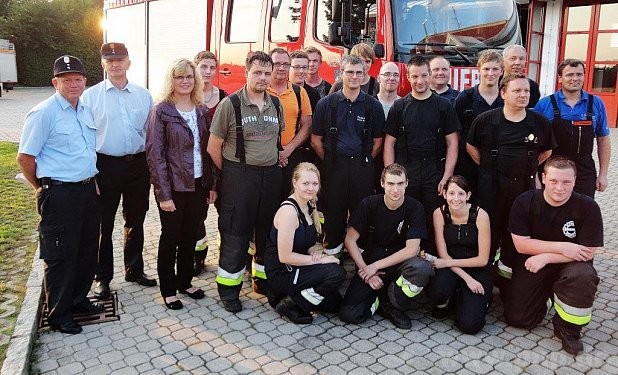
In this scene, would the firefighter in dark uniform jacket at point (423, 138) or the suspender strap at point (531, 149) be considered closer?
the suspender strap at point (531, 149)

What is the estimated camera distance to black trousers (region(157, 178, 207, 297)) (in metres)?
4.34

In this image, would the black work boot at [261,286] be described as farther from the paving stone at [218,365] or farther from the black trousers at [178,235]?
the paving stone at [218,365]

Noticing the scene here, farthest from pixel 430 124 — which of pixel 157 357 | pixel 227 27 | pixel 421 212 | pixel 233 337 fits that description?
pixel 227 27

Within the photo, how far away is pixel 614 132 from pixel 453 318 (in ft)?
42.2

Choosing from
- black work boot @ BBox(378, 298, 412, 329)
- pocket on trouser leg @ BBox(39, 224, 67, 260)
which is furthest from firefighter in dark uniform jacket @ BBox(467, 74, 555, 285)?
pocket on trouser leg @ BBox(39, 224, 67, 260)

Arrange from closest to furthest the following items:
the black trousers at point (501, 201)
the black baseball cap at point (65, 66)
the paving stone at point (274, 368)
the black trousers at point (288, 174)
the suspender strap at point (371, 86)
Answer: the paving stone at point (274, 368)
the black baseball cap at point (65, 66)
the black trousers at point (501, 201)
the black trousers at point (288, 174)
the suspender strap at point (371, 86)

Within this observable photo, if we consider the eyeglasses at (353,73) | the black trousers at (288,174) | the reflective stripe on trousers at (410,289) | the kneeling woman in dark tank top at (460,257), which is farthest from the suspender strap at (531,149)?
the black trousers at (288,174)

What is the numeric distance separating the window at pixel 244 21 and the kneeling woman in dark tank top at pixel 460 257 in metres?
4.02

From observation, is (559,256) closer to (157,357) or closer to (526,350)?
(526,350)

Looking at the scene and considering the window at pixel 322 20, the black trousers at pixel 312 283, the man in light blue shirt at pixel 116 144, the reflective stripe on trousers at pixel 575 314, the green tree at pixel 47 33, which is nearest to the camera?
the reflective stripe on trousers at pixel 575 314

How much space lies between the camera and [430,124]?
463 cm

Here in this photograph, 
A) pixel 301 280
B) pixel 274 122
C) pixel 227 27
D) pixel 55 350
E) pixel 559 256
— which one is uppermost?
pixel 227 27

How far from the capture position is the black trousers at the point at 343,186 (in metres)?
4.76

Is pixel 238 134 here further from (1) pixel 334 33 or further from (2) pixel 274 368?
(1) pixel 334 33
